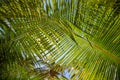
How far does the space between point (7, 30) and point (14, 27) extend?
0.17m

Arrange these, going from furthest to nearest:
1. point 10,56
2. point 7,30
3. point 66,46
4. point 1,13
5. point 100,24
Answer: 1. point 10,56
2. point 7,30
3. point 1,13
4. point 66,46
5. point 100,24

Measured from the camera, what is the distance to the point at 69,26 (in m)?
2.03

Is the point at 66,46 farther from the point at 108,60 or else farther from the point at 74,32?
the point at 108,60

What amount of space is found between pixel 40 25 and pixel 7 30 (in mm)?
467

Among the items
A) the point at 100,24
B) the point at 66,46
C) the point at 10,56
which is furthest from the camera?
the point at 10,56

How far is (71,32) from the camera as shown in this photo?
6.60 ft

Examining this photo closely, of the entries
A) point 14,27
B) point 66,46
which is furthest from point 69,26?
point 14,27

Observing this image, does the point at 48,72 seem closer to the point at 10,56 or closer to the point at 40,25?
the point at 10,56

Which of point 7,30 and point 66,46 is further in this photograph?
point 7,30

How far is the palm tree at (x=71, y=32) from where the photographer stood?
1.97 meters

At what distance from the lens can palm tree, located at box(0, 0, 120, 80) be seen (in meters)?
1.97

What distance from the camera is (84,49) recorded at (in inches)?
81.0

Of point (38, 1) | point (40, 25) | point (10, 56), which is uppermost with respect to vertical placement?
point (38, 1)

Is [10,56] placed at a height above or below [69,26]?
below
